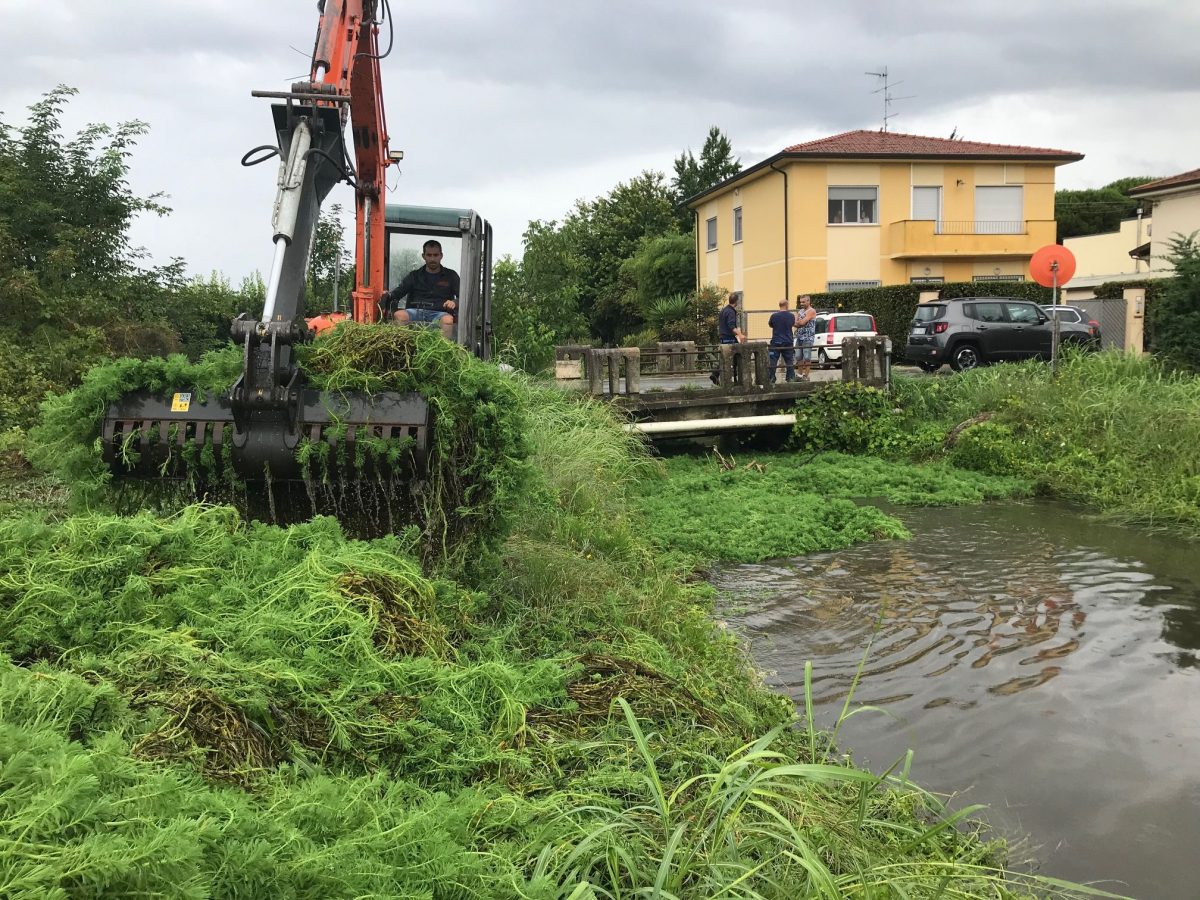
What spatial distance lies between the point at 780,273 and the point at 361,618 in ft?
102

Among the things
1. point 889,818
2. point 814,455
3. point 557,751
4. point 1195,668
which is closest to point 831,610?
point 1195,668

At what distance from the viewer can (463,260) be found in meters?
9.24

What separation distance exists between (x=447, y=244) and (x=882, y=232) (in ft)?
85.9

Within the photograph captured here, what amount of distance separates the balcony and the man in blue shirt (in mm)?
15824

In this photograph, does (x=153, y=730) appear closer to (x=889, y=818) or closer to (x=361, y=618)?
(x=361, y=618)

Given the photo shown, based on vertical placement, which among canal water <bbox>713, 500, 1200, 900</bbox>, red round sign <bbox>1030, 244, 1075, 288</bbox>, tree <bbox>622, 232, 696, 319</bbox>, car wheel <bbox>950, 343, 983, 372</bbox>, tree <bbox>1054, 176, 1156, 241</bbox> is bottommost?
canal water <bbox>713, 500, 1200, 900</bbox>

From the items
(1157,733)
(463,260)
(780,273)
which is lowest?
(1157,733)

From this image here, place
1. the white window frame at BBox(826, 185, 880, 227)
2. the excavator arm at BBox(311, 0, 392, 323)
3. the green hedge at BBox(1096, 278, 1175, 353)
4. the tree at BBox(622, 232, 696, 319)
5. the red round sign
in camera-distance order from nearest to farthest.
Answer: the excavator arm at BBox(311, 0, 392, 323), the green hedge at BBox(1096, 278, 1175, 353), the red round sign, the white window frame at BBox(826, 185, 880, 227), the tree at BBox(622, 232, 696, 319)

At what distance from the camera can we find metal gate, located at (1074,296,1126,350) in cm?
2431

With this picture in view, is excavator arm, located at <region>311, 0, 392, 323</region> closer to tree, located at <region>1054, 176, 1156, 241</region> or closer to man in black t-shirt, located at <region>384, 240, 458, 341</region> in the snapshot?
man in black t-shirt, located at <region>384, 240, 458, 341</region>

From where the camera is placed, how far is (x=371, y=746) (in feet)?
10.4

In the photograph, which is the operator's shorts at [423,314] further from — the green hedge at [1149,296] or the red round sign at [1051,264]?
the green hedge at [1149,296]

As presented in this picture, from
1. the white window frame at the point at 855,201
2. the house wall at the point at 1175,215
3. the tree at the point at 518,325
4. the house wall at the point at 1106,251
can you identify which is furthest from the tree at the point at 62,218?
the house wall at the point at 1106,251

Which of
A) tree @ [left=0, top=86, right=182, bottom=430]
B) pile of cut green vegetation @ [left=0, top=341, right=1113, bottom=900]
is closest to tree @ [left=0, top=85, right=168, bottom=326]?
tree @ [left=0, top=86, right=182, bottom=430]
